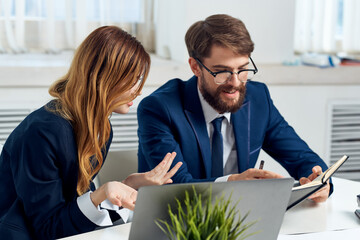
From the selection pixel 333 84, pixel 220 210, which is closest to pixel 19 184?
pixel 220 210

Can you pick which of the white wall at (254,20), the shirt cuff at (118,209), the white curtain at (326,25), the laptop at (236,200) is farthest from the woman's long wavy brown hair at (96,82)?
the white curtain at (326,25)

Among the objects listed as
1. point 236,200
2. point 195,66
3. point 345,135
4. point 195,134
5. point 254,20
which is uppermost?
point 254,20

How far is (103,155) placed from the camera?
1781 mm

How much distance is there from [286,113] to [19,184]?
207 centimetres

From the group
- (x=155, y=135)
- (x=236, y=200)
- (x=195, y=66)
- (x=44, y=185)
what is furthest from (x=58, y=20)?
(x=236, y=200)

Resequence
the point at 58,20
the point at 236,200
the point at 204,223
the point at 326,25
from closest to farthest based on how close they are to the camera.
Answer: the point at 204,223, the point at 236,200, the point at 58,20, the point at 326,25

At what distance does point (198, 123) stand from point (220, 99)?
13 centimetres

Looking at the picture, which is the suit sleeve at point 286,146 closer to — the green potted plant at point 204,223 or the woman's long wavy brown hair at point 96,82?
the woman's long wavy brown hair at point 96,82

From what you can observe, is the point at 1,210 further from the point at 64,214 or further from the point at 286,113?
the point at 286,113

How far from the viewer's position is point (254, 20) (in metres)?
3.08

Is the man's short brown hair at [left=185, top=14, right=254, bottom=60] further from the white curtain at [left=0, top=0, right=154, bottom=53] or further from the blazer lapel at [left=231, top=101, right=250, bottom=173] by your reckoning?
the white curtain at [left=0, top=0, right=154, bottom=53]

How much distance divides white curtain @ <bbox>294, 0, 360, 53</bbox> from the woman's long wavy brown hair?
225 cm

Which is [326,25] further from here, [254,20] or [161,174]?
[161,174]

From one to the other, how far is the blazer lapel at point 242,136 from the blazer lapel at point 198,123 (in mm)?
128
